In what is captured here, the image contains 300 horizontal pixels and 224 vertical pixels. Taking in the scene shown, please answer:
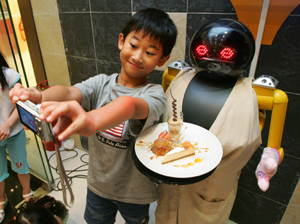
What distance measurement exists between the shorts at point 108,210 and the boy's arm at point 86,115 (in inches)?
21.6

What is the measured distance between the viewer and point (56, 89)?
0.66m

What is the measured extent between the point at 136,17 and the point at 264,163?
0.75 metres

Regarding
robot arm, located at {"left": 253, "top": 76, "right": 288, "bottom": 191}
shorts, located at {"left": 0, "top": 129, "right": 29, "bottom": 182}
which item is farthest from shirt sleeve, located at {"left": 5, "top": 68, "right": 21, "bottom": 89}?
robot arm, located at {"left": 253, "top": 76, "right": 288, "bottom": 191}

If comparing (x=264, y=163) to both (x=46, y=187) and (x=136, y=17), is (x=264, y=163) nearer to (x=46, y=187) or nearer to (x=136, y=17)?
(x=136, y=17)

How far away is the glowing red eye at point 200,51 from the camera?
80cm

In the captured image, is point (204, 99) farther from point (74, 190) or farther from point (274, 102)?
point (74, 190)

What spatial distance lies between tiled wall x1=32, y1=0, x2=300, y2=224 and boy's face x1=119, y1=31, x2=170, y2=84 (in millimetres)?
522

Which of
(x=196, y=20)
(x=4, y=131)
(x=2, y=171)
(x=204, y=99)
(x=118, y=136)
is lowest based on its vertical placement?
(x=2, y=171)

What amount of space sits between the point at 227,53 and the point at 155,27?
28 cm

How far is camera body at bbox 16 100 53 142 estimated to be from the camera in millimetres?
408

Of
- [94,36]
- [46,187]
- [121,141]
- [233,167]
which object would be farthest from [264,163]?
[46,187]

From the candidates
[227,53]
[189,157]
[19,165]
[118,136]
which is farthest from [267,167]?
[19,165]

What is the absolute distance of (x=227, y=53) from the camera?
0.76 metres

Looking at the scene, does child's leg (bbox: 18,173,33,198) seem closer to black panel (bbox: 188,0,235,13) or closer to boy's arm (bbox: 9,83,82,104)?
boy's arm (bbox: 9,83,82,104)
